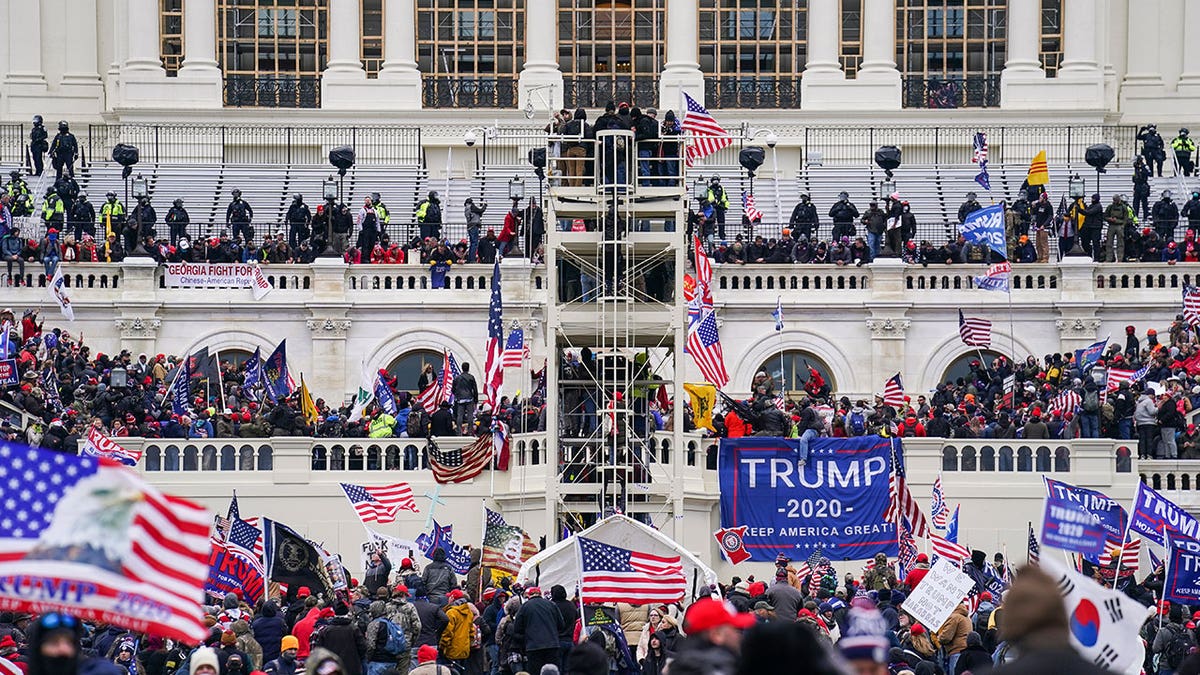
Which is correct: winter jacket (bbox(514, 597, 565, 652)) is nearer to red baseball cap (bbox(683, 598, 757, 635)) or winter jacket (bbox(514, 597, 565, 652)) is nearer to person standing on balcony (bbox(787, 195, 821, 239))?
red baseball cap (bbox(683, 598, 757, 635))

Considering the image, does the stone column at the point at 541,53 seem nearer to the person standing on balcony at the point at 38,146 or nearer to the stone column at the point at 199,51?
the stone column at the point at 199,51

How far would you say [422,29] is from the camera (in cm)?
7231

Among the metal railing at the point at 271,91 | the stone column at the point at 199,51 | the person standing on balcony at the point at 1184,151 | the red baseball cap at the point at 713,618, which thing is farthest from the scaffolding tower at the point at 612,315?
the metal railing at the point at 271,91

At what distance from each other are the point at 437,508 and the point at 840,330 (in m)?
12.9

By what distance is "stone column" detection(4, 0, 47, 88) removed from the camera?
72000 mm

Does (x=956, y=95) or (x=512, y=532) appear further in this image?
(x=956, y=95)

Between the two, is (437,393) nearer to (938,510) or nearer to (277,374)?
(277,374)

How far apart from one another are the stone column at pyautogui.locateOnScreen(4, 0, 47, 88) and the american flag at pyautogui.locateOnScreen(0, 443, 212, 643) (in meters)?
57.1

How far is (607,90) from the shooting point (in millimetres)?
71812

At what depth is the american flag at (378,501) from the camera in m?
37.1

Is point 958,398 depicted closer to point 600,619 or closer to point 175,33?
point 600,619

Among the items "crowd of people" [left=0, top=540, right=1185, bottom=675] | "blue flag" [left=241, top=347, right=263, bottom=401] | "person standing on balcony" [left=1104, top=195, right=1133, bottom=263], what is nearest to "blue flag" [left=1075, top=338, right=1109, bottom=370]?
"person standing on balcony" [left=1104, top=195, right=1133, bottom=263]

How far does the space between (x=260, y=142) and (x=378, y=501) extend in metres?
33.0

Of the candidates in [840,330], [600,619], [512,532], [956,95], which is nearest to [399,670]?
[600,619]
